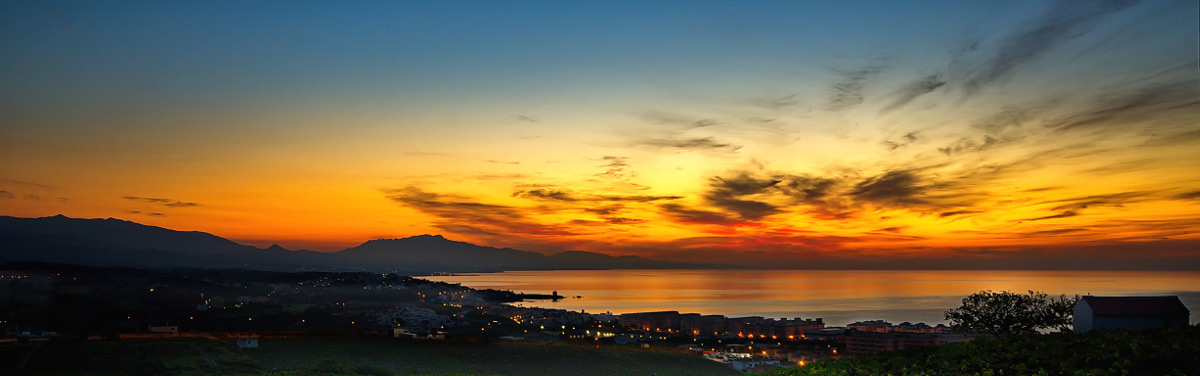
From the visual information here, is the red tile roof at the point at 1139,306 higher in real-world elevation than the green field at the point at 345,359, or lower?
higher

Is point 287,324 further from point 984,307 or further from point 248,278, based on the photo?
point 248,278

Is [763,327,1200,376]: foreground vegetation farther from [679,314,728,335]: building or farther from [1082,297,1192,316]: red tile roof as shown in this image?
[679,314,728,335]: building

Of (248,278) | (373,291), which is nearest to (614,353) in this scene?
(373,291)

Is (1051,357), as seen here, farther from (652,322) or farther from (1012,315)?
(652,322)

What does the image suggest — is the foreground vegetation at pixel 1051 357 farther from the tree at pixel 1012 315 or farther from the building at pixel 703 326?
the building at pixel 703 326

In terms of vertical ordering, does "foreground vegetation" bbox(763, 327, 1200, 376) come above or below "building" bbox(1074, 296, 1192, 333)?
below

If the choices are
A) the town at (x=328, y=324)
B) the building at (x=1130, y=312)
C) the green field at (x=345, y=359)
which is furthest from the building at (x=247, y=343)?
the building at (x=1130, y=312)

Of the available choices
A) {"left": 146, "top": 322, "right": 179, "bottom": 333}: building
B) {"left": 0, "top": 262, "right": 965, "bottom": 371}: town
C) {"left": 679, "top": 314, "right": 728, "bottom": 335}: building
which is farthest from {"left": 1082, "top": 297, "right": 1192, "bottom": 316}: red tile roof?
{"left": 146, "top": 322, "right": 179, "bottom": 333}: building

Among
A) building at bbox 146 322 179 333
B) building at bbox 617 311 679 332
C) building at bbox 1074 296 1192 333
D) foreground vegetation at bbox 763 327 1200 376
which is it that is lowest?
building at bbox 146 322 179 333
